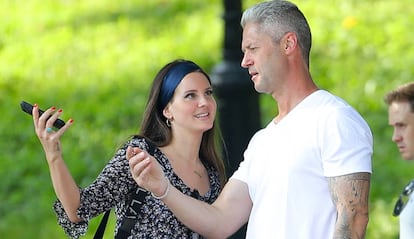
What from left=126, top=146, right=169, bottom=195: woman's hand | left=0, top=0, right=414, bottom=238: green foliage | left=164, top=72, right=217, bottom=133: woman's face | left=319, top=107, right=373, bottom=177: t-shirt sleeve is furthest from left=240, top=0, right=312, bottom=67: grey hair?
left=0, top=0, right=414, bottom=238: green foliage

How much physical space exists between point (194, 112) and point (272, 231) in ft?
2.35

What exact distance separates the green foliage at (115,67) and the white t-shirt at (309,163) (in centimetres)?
448

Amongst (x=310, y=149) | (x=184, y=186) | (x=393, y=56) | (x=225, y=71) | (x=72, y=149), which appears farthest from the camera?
(x=393, y=56)

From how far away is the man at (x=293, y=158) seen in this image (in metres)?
4.06

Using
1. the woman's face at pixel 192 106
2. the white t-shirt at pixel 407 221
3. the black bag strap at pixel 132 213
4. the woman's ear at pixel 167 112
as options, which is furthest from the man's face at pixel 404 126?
the black bag strap at pixel 132 213

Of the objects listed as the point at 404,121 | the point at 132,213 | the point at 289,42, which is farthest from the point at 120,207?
the point at 404,121

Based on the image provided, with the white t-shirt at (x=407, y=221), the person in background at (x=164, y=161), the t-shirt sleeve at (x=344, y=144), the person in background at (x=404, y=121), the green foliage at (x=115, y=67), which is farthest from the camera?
the green foliage at (x=115, y=67)

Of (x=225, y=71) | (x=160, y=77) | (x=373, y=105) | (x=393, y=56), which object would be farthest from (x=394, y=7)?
(x=160, y=77)

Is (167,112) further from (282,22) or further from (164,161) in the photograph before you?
(282,22)

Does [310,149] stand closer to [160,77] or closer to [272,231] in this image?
[272,231]

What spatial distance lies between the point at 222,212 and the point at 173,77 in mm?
585

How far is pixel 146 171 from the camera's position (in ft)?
13.9

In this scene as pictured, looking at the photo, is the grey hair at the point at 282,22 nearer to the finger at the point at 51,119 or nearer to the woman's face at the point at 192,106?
the woman's face at the point at 192,106

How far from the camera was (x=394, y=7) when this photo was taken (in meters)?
11.2
